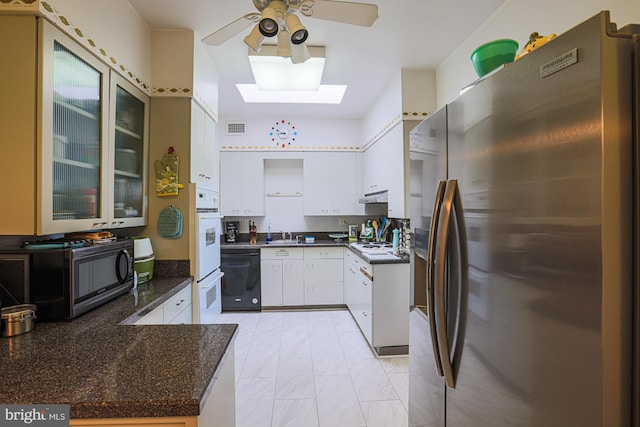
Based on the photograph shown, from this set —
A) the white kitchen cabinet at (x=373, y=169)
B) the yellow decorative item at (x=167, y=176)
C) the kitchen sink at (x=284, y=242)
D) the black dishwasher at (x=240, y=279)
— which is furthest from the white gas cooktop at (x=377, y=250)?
the yellow decorative item at (x=167, y=176)

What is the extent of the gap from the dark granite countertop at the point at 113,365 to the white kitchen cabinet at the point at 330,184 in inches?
125

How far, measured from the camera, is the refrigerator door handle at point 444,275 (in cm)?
102

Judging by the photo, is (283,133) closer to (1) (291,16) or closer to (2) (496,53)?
(1) (291,16)

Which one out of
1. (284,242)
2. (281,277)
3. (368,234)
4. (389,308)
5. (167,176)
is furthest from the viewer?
(284,242)

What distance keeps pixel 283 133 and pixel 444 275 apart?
386 centimetres

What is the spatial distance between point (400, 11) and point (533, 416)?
7.69ft

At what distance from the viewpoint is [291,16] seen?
149 centimetres

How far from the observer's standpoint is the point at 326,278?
4.14 metres

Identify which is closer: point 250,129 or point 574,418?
point 574,418

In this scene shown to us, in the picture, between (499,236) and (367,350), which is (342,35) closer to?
(499,236)

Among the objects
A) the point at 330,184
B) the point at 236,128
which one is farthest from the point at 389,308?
the point at 236,128

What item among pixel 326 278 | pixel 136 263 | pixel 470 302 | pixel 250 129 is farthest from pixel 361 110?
pixel 470 302

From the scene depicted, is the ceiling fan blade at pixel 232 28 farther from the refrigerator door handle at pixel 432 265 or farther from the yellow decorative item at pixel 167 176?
the refrigerator door handle at pixel 432 265

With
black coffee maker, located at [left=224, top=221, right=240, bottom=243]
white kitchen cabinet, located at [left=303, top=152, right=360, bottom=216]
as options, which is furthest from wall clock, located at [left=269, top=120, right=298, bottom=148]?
black coffee maker, located at [left=224, top=221, right=240, bottom=243]
